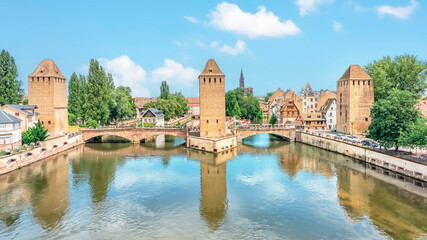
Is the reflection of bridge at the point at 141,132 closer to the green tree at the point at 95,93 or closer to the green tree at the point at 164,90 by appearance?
the green tree at the point at 95,93

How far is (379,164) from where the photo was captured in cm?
3222

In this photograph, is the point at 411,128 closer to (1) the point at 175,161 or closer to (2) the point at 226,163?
(2) the point at 226,163

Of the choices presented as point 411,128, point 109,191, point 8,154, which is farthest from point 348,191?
point 8,154

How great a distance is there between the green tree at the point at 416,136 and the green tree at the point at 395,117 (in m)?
0.62

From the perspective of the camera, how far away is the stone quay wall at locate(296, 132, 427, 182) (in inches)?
1052

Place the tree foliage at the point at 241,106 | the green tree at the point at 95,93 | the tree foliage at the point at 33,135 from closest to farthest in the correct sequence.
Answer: the tree foliage at the point at 33,135
the green tree at the point at 95,93
the tree foliage at the point at 241,106

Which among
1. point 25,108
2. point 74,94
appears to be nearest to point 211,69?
point 25,108

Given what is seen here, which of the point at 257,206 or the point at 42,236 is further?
the point at 257,206

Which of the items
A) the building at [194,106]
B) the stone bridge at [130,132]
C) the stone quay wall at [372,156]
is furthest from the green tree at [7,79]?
the building at [194,106]

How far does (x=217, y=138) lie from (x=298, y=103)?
40.1 metres

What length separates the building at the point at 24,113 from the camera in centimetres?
3973

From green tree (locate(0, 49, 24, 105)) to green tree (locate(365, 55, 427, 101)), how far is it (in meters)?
57.9

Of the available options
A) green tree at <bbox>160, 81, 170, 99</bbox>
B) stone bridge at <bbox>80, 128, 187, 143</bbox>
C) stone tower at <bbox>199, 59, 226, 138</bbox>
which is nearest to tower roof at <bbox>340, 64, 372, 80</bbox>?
stone tower at <bbox>199, 59, 226, 138</bbox>

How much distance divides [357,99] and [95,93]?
45684 millimetres
